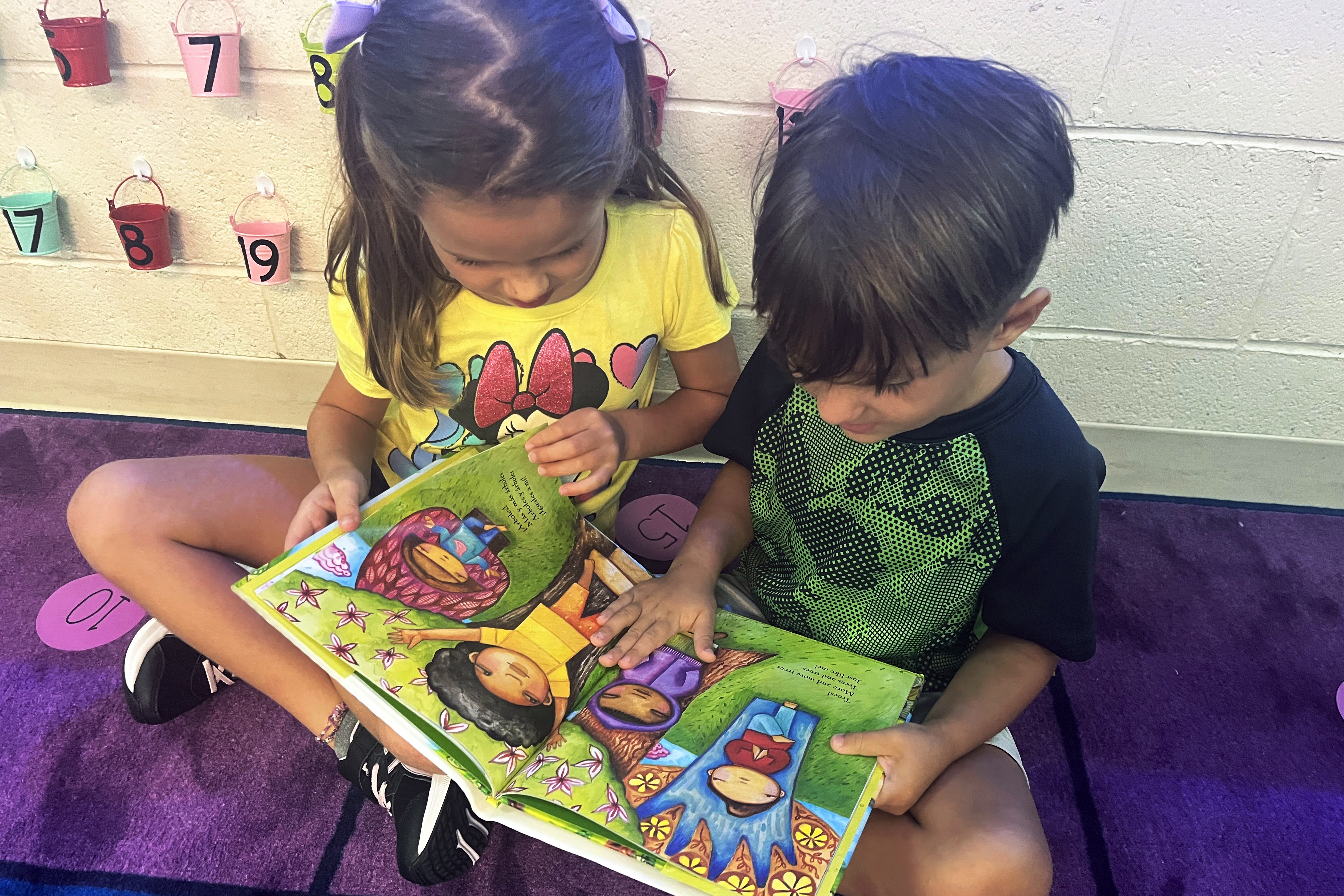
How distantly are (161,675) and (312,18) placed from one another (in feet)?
2.38

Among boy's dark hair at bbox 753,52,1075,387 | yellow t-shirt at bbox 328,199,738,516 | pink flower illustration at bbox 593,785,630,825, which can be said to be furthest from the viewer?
yellow t-shirt at bbox 328,199,738,516

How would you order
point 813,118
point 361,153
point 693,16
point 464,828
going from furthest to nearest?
point 693,16 < point 464,828 < point 361,153 < point 813,118

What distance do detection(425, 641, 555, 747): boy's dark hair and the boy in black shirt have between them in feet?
0.27

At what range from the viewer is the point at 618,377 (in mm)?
851

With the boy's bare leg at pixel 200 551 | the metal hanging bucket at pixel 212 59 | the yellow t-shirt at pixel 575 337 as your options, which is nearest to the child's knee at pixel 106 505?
the boy's bare leg at pixel 200 551

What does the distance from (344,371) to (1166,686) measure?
0.98 meters

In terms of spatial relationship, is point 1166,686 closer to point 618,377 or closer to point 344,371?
point 618,377

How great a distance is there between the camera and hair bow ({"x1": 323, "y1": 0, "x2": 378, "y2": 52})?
0.60m

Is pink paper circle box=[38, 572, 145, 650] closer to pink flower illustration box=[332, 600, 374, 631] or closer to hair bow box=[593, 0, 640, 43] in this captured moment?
pink flower illustration box=[332, 600, 374, 631]

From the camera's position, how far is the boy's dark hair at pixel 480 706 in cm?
Answer: 61

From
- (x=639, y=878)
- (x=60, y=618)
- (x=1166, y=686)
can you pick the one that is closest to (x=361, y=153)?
(x=639, y=878)

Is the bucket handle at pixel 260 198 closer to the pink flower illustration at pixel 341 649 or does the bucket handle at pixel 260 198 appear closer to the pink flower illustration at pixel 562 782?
the pink flower illustration at pixel 341 649

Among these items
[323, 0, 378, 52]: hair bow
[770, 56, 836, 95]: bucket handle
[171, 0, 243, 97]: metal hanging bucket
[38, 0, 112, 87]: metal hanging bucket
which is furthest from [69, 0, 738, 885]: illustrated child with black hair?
[38, 0, 112, 87]: metal hanging bucket

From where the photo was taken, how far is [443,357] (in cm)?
81
